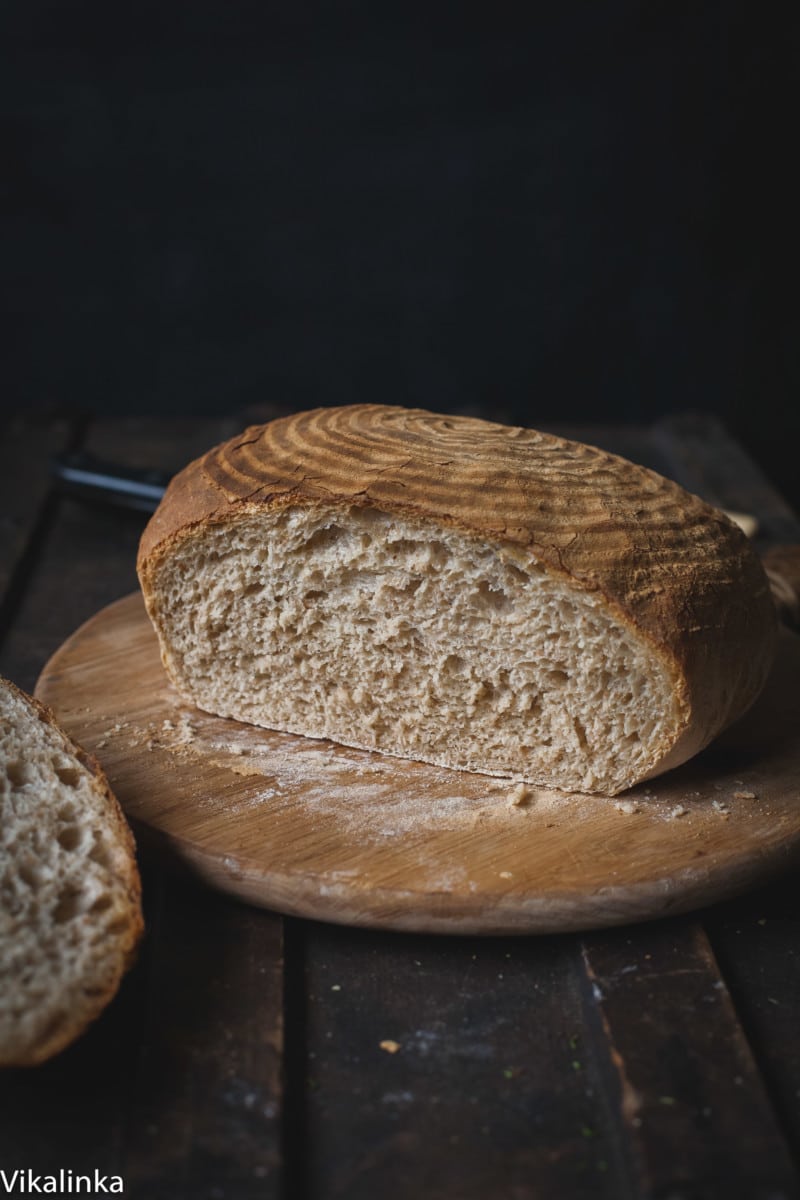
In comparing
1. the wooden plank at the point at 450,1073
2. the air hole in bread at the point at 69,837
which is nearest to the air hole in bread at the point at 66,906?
the air hole in bread at the point at 69,837

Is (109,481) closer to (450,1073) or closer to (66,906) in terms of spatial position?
(66,906)

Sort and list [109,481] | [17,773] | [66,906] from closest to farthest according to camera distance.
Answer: [66,906] < [17,773] < [109,481]

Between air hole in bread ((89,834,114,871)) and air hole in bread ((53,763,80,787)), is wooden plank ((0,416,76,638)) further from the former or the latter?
air hole in bread ((89,834,114,871))

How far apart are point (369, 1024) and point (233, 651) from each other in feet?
3.43

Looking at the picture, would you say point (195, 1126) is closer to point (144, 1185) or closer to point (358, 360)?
point (144, 1185)

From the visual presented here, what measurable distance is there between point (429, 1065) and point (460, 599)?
95 centimetres

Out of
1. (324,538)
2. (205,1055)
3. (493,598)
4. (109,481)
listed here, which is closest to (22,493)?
(109,481)

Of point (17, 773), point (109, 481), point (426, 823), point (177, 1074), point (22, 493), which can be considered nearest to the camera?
point (177, 1074)

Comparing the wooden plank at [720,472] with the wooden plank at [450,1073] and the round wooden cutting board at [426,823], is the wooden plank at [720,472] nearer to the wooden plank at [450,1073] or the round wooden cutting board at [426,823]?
the round wooden cutting board at [426,823]

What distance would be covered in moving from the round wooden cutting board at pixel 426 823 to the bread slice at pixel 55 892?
18 centimetres

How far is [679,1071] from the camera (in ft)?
5.74

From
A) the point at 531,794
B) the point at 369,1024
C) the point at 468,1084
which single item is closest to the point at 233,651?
the point at 531,794

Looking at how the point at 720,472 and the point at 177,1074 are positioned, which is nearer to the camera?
the point at 177,1074

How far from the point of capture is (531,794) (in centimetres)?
245
